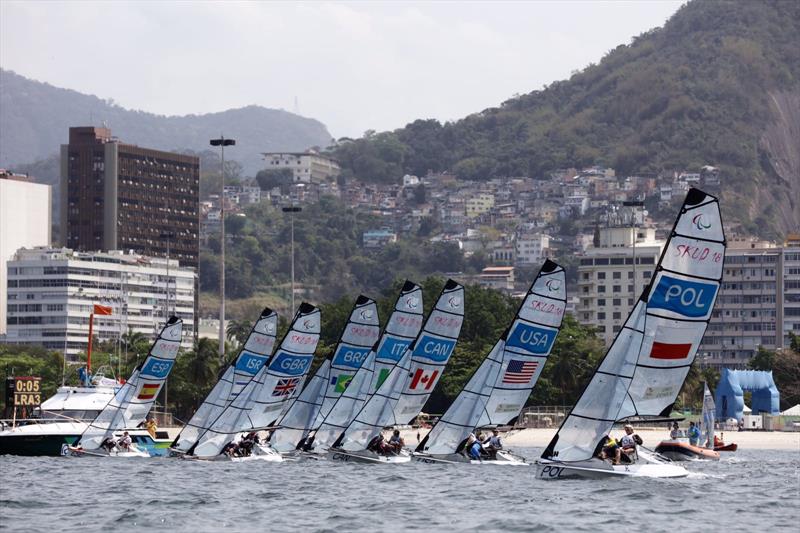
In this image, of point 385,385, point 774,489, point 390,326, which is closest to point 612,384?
point 774,489

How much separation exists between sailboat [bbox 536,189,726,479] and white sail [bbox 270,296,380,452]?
81.1 ft

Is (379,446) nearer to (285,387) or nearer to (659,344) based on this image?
(285,387)

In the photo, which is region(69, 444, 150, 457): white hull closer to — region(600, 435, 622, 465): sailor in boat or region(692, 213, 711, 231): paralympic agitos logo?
region(600, 435, 622, 465): sailor in boat

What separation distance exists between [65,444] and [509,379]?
75.0 ft

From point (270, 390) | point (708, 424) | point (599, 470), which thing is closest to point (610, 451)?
point (599, 470)

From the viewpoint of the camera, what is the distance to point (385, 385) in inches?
2685

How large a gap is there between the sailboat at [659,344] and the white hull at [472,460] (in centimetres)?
1144

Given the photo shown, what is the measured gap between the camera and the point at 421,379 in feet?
229

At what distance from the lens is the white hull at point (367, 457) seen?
214 ft

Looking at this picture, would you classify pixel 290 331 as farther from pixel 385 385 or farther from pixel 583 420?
pixel 583 420

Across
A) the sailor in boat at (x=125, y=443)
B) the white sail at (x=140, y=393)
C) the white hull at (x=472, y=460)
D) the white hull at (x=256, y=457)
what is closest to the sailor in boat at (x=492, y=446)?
the white hull at (x=472, y=460)

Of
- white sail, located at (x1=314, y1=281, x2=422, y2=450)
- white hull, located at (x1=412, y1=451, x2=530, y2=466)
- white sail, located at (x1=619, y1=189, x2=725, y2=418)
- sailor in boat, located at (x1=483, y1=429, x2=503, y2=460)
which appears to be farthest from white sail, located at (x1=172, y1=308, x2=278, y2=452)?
white sail, located at (x1=619, y1=189, x2=725, y2=418)

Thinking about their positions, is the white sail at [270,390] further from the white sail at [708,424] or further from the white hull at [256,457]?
the white sail at [708,424]

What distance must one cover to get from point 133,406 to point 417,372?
14.3 metres
